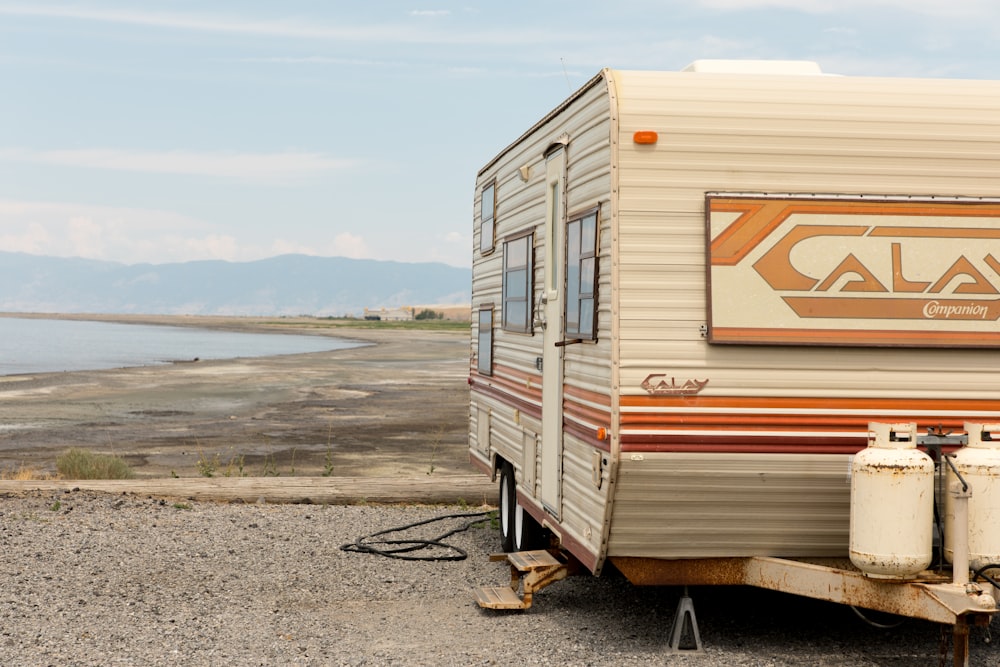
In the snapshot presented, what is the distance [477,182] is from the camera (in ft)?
36.2

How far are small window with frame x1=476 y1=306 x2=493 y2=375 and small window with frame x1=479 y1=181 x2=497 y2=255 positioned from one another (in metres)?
0.56

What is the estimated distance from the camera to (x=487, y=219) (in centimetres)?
1028

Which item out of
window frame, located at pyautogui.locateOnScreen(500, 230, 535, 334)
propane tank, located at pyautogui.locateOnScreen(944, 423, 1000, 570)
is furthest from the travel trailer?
window frame, located at pyautogui.locateOnScreen(500, 230, 535, 334)

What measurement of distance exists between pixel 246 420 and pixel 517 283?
52.4 ft

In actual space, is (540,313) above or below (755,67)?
Answer: below

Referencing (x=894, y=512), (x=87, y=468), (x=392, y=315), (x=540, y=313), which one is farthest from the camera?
(x=392, y=315)

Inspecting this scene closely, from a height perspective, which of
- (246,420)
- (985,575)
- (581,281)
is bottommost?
(246,420)

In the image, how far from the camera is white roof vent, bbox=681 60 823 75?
6.86m

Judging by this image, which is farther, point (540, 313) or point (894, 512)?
point (540, 313)

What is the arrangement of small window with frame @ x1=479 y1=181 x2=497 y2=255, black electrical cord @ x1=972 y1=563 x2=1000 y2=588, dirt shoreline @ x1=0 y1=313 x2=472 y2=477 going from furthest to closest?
dirt shoreline @ x1=0 y1=313 x2=472 y2=477 < small window with frame @ x1=479 y1=181 x2=497 y2=255 < black electrical cord @ x1=972 y1=563 x2=1000 y2=588

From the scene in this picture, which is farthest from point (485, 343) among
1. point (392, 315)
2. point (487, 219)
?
point (392, 315)

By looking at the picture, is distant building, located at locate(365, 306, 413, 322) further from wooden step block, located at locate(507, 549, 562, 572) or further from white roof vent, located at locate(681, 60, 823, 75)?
white roof vent, located at locate(681, 60, 823, 75)

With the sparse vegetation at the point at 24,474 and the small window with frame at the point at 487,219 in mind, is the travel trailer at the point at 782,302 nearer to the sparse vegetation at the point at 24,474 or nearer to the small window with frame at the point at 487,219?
the small window with frame at the point at 487,219

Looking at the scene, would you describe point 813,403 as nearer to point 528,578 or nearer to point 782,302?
point 782,302
